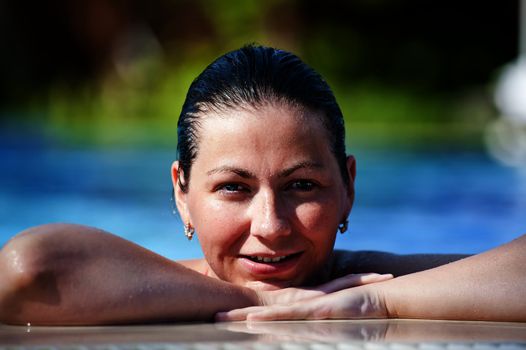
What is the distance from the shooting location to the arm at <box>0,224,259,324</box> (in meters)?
2.39

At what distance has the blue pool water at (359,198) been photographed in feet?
26.2

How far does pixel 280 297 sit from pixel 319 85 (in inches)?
27.6

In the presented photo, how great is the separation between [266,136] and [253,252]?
0.35 metres

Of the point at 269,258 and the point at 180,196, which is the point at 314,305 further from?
the point at 180,196

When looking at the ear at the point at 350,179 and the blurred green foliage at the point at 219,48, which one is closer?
the ear at the point at 350,179

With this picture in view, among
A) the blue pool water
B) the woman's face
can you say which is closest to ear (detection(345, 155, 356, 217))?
the woman's face

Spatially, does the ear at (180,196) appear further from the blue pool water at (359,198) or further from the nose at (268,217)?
the blue pool water at (359,198)

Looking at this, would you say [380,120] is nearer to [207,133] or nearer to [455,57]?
[455,57]

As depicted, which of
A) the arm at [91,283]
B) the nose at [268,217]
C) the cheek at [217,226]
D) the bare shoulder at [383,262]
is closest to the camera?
the arm at [91,283]

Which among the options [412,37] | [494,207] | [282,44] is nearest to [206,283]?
[494,207]

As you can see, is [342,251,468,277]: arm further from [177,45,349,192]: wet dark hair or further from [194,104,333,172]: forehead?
[194,104,333,172]: forehead

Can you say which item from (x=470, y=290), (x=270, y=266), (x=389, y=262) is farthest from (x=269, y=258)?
(x=389, y=262)

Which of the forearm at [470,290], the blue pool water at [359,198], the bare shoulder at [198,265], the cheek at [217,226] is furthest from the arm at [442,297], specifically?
the blue pool water at [359,198]

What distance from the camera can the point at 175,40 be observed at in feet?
69.1
